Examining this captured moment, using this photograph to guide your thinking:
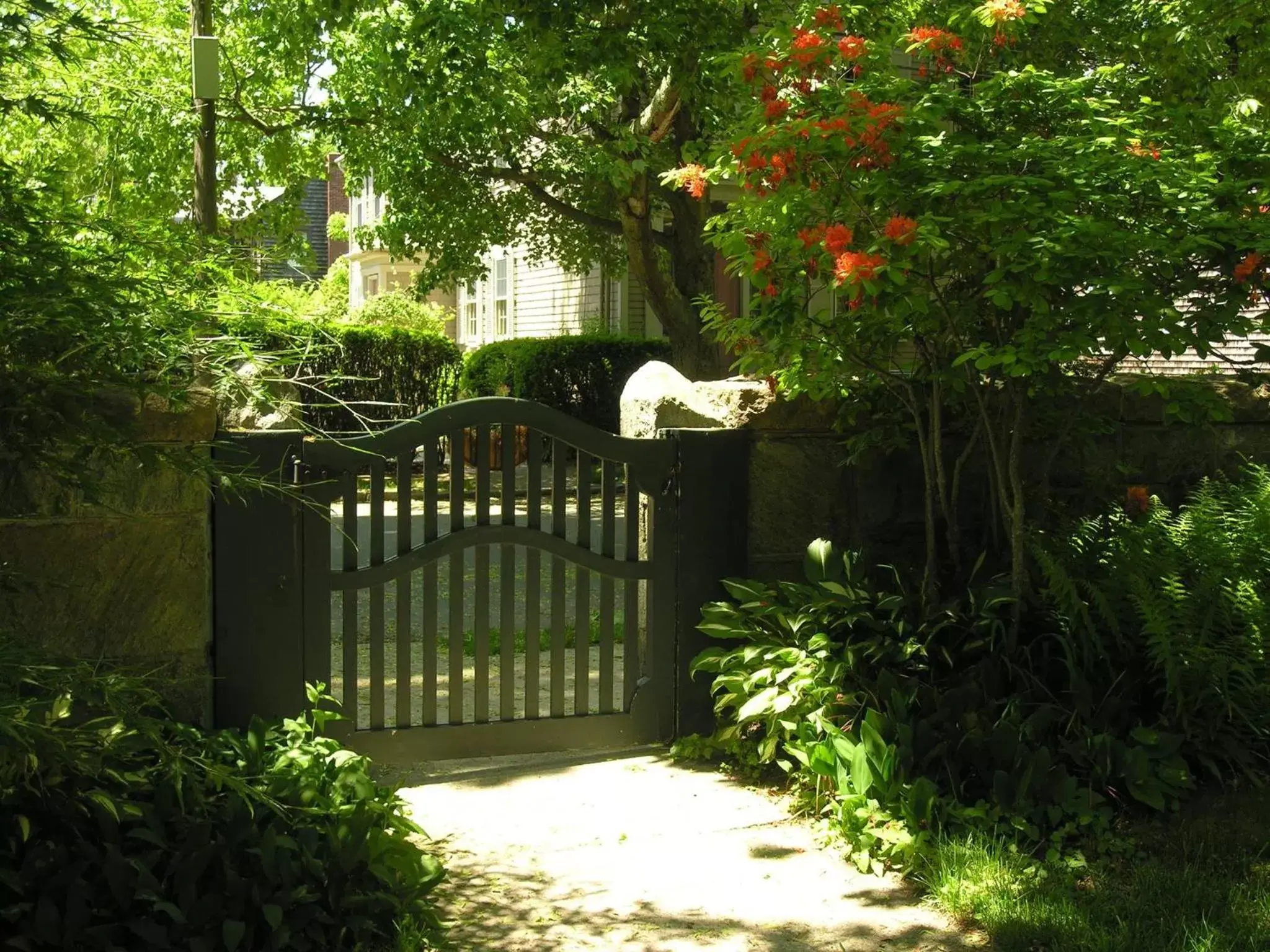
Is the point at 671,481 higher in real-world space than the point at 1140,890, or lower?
higher

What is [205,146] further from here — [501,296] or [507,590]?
[501,296]

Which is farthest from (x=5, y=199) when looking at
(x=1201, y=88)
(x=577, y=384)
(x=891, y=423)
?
(x=577, y=384)

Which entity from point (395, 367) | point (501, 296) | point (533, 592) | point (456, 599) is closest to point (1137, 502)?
point (533, 592)

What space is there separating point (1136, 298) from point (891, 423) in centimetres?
131

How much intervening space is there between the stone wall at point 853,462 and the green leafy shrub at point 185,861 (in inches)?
85.6

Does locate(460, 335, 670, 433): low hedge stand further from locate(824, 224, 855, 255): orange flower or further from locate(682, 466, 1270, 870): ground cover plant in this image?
locate(824, 224, 855, 255): orange flower

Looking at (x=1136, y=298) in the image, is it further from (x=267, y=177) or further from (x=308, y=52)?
(x=267, y=177)

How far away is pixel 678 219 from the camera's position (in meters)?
14.3

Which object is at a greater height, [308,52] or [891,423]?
[308,52]

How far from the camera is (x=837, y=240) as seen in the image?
165 inches

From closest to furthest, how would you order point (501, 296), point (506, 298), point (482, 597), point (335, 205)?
point (482, 597) → point (506, 298) → point (501, 296) → point (335, 205)

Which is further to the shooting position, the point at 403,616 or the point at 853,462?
the point at 853,462

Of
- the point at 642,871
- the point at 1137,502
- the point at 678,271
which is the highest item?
the point at 678,271

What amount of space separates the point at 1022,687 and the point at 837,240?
5.43ft
